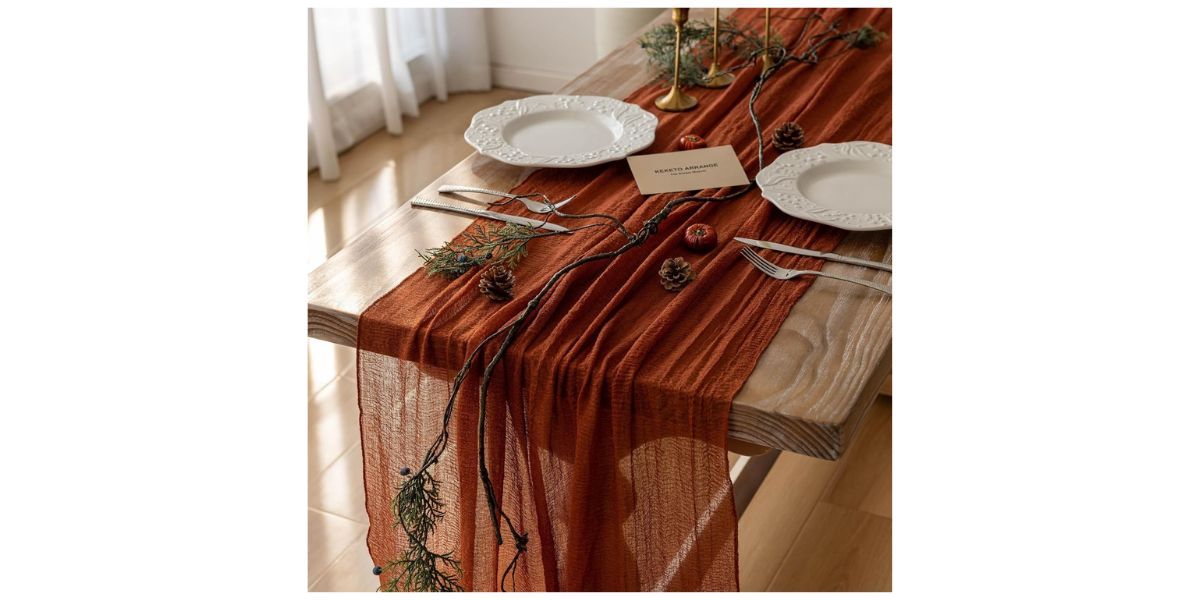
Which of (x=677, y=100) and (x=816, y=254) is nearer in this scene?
(x=816, y=254)

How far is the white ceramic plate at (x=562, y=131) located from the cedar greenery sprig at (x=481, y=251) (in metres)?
0.22

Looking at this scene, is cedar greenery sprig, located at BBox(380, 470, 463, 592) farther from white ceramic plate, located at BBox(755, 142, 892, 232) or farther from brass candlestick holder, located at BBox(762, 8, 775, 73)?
brass candlestick holder, located at BBox(762, 8, 775, 73)

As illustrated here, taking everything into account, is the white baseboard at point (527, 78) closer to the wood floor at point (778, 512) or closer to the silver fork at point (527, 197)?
the wood floor at point (778, 512)

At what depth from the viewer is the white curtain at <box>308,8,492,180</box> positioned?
11.7 ft

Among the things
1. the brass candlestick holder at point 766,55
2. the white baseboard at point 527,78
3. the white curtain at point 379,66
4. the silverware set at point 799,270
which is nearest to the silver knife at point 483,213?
the silverware set at point 799,270

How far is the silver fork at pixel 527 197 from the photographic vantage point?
160 cm

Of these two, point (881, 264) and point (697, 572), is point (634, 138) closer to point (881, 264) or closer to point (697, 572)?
point (881, 264)

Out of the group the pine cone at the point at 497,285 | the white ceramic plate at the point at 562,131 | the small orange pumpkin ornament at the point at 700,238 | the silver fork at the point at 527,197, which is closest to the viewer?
the pine cone at the point at 497,285

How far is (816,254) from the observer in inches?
58.1

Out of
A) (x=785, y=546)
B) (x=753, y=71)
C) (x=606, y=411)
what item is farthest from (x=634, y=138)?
(x=785, y=546)

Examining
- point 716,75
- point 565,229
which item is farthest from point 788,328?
point 716,75

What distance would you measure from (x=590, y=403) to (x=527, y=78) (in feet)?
10.7

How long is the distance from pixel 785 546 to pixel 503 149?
102cm

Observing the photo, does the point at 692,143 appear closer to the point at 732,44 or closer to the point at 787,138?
the point at 787,138
